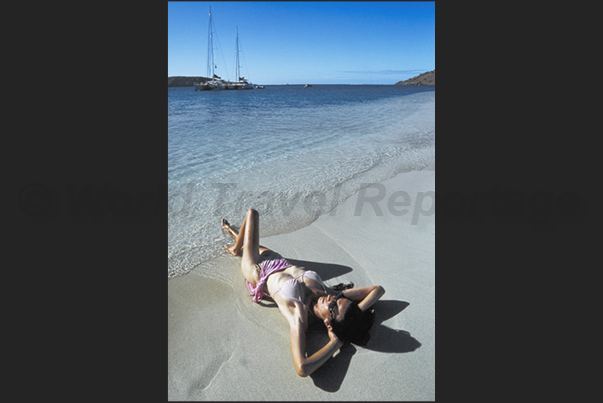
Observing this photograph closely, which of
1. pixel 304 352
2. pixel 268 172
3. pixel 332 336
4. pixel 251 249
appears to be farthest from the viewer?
pixel 268 172

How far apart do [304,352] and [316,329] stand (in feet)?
1.63

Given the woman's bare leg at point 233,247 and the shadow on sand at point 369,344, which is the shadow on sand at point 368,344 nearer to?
the shadow on sand at point 369,344

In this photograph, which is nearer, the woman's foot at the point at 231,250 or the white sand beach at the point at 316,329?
the white sand beach at the point at 316,329

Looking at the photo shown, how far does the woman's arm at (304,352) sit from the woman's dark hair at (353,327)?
72mm

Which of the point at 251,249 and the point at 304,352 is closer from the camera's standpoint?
the point at 304,352

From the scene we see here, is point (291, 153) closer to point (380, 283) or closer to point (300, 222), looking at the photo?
point (300, 222)

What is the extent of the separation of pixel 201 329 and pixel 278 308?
2.49 ft

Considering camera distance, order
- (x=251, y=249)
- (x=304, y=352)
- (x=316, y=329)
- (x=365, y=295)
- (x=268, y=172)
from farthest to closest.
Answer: (x=268, y=172) → (x=251, y=249) → (x=365, y=295) → (x=316, y=329) → (x=304, y=352)

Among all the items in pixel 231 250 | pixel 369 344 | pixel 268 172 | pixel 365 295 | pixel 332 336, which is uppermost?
pixel 268 172

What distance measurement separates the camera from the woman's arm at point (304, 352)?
256 cm

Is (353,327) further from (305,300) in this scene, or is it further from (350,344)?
(305,300)

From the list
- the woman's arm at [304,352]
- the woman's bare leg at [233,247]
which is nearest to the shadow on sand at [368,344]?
the woman's arm at [304,352]

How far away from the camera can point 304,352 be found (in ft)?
8.75

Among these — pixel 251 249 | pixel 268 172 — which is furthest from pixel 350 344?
pixel 268 172
